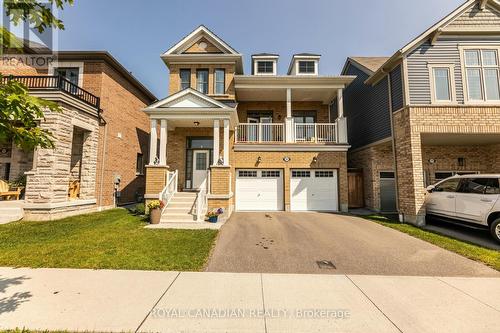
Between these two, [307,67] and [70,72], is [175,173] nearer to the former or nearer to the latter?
[70,72]

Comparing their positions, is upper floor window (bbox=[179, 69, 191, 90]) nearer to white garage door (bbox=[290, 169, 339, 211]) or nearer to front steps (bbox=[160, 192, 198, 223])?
front steps (bbox=[160, 192, 198, 223])

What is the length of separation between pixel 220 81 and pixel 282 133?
500cm

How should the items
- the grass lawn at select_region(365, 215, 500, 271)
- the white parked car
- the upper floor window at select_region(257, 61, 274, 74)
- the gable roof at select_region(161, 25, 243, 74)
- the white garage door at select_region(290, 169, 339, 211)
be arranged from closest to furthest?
1. the grass lawn at select_region(365, 215, 500, 271)
2. the white parked car
3. the white garage door at select_region(290, 169, 339, 211)
4. the gable roof at select_region(161, 25, 243, 74)
5. the upper floor window at select_region(257, 61, 274, 74)

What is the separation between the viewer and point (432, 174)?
1256cm

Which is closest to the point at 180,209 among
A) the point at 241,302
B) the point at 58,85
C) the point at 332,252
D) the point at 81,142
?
the point at 332,252

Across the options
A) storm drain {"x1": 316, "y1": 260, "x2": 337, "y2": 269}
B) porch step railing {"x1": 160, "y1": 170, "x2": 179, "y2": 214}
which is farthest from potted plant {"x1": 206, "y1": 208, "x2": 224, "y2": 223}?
storm drain {"x1": 316, "y1": 260, "x2": 337, "y2": 269}

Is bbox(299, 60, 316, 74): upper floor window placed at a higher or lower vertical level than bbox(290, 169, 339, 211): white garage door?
higher

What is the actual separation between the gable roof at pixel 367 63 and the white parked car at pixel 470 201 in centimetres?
789

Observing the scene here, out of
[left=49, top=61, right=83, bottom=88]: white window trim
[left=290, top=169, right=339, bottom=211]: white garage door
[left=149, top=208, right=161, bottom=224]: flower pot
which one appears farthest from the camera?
[left=49, top=61, right=83, bottom=88]: white window trim

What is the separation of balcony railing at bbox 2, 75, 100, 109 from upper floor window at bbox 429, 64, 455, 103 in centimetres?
1672

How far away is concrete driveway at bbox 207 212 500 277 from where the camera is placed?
4.77 m

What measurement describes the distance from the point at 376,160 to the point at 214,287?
1157 cm

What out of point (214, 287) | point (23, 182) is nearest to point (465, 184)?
point (214, 287)

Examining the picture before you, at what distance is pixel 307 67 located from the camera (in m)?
14.9
